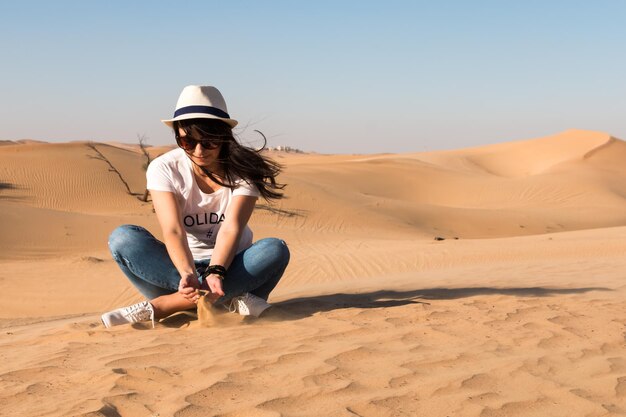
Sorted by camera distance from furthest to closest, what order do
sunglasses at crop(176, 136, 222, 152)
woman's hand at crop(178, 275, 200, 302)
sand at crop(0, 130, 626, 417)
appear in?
1. sunglasses at crop(176, 136, 222, 152)
2. woman's hand at crop(178, 275, 200, 302)
3. sand at crop(0, 130, 626, 417)

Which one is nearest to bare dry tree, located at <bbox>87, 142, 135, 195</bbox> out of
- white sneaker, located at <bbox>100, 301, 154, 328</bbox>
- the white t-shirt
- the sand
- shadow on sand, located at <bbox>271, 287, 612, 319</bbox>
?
the sand

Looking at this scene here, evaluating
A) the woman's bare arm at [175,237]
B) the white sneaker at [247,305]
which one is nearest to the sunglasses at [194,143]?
the woman's bare arm at [175,237]

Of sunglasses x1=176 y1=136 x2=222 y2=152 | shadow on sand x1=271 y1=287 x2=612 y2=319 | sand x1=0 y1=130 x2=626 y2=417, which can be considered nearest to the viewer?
sand x1=0 y1=130 x2=626 y2=417

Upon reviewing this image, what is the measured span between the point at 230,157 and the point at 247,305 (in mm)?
992

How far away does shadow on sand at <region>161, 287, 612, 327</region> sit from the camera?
5.49 metres

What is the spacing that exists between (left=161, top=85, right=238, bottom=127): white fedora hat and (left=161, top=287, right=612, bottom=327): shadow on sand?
4.41 ft

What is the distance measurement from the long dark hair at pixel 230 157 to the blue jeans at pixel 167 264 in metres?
0.41

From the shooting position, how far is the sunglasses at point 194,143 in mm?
5172

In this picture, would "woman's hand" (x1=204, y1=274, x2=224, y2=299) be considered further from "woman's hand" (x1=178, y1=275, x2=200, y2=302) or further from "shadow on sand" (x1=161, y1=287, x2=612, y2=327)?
"shadow on sand" (x1=161, y1=287, x2=612, y2=327)

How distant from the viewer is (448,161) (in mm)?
54969

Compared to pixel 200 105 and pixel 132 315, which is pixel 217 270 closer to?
pixel 132 315

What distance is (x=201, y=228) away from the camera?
213 inches

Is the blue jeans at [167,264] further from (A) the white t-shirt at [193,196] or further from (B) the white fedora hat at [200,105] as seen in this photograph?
(B) the white fedora hat at [200,105]

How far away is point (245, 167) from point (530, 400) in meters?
2.50
